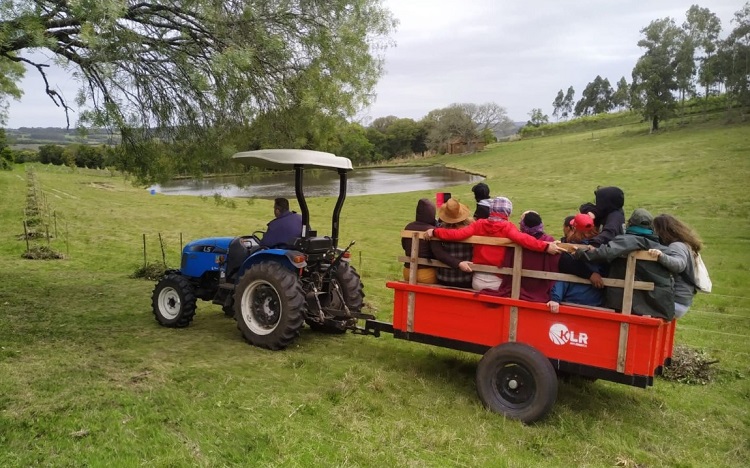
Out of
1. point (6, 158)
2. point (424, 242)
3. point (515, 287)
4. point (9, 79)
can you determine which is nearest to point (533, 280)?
point (515, 287)

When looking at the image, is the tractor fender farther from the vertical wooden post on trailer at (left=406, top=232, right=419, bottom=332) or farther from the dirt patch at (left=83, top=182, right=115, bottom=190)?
the dirt patch at (left=83, top=182, right=115, bottom=190)

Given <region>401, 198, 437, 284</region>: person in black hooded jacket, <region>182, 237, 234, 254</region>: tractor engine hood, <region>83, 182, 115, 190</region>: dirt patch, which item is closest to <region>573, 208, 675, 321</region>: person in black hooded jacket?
<region>401, 198, 437, 284</region>: person in black hooded jacket

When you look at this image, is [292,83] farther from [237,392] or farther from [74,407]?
[74,407]

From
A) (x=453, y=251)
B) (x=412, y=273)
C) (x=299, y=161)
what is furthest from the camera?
(x=299, y=161)

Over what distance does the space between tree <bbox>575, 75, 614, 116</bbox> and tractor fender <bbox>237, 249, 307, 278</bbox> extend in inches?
4595

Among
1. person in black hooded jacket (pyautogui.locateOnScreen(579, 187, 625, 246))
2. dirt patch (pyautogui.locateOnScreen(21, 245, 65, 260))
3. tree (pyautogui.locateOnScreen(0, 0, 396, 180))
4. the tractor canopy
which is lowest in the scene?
dirt patch (pyautogui.locateOnScreen(21, 245, 65, 260))

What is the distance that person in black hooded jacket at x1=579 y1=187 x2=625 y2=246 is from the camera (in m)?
4.85

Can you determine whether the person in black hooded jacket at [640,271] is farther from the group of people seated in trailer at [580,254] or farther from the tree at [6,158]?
the tree at [6,158]

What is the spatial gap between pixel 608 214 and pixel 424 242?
5.56 ft

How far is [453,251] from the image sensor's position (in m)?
5.25

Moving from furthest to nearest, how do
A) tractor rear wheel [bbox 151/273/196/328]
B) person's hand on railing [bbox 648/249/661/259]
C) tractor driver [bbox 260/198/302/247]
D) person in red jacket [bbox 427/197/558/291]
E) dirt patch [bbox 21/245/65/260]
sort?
dirt patch [bbox 21/245/65/260]
tractor rear wheel [bbox 151/273/196/328]
tractor driver [bbox 260/198/302/247]
person in red jacket [bbox 427/197/558/291]
person's hand on railing [bbox 648/249/661/259]

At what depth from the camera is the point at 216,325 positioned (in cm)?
736

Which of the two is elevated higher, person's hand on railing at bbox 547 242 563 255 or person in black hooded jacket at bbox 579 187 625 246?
person in black hooded jacket at bbox 579 187 625 246

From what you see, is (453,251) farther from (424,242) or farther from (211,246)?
(211,246)
